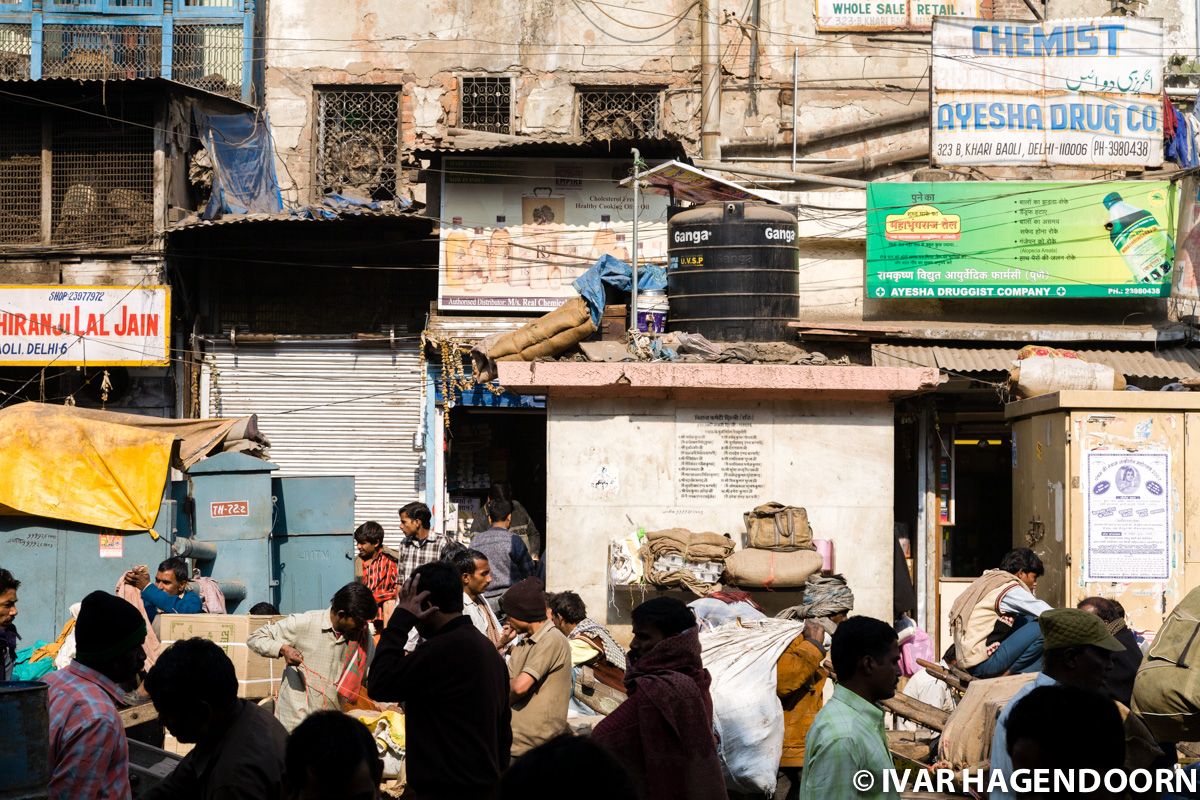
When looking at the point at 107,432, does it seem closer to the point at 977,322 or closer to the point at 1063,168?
the point at 977,322

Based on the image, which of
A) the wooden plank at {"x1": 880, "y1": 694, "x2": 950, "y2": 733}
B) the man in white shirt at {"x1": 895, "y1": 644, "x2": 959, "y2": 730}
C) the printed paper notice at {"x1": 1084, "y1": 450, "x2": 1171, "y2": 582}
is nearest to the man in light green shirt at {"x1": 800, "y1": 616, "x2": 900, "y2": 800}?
the wooden plank at {"x1": 880, "y1": 694, "x2": 950, "y2": 733}

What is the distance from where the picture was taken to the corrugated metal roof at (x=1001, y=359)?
1359cm

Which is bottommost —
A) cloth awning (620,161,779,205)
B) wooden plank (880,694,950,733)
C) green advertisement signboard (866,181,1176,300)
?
wooden plank (880,694,950,733)

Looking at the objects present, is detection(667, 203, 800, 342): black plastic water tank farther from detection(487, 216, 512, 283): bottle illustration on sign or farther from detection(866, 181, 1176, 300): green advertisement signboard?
detection(487, 216, 512, 283): bottle illustration on sign

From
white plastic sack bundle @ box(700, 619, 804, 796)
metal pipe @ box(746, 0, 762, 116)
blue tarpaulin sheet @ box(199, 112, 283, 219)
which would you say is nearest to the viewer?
white plastic sack bundle @ box(700, 619, 804, 796)

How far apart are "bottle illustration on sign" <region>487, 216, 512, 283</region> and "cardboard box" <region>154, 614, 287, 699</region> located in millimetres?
8098

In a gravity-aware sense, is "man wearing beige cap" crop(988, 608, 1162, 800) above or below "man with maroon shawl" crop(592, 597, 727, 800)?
above

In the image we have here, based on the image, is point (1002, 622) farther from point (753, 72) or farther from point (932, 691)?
point (753, 72)

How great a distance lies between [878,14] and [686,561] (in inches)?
417

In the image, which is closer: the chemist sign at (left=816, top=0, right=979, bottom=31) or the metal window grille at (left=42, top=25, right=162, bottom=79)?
the metal window grille at (left=42, top=25, right=162, bottom=79)

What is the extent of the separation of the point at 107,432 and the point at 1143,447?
887 cm

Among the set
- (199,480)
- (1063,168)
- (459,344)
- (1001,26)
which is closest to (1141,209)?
(1063,168)

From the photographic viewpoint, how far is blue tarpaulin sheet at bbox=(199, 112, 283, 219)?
1722cm

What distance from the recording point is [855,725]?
14.2 ft
